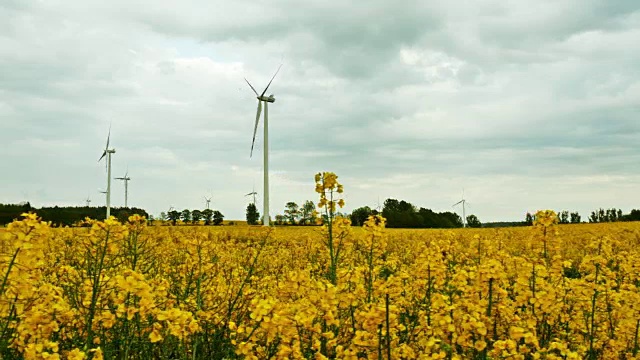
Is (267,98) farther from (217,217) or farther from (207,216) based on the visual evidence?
(217,217)

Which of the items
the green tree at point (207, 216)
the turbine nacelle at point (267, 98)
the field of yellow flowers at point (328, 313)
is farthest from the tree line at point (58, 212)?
the field of yellow flowers at point (328, 313)

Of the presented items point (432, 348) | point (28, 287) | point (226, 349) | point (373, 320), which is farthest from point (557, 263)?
point (28, 287)

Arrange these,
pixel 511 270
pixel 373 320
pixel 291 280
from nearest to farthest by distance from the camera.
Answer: pixel 373 320 → pixel 291 280 → pixel 511 270

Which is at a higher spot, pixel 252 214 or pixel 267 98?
pixel 267 98

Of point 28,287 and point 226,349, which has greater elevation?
point 28,287

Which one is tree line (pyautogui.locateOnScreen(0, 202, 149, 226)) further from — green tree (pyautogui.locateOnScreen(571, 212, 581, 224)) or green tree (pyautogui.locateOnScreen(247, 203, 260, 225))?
green tree (pyautogui.locateOnScreen(571, 212, 581, 224))

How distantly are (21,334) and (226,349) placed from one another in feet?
6.82

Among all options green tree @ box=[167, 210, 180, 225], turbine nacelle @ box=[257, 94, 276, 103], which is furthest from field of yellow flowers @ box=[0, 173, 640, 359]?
turbine nacelle @ box=[257, 94, 276, 103]

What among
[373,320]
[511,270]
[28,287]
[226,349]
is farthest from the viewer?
[511,270]

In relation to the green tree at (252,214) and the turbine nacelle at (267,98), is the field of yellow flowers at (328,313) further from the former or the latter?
the green tree at (252,214)

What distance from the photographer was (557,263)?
5.66 metres

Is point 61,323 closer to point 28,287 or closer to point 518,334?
point 28,287

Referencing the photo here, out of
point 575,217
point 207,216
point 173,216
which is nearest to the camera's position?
point 173,216

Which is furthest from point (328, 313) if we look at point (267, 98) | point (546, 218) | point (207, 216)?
point (207, 216)
